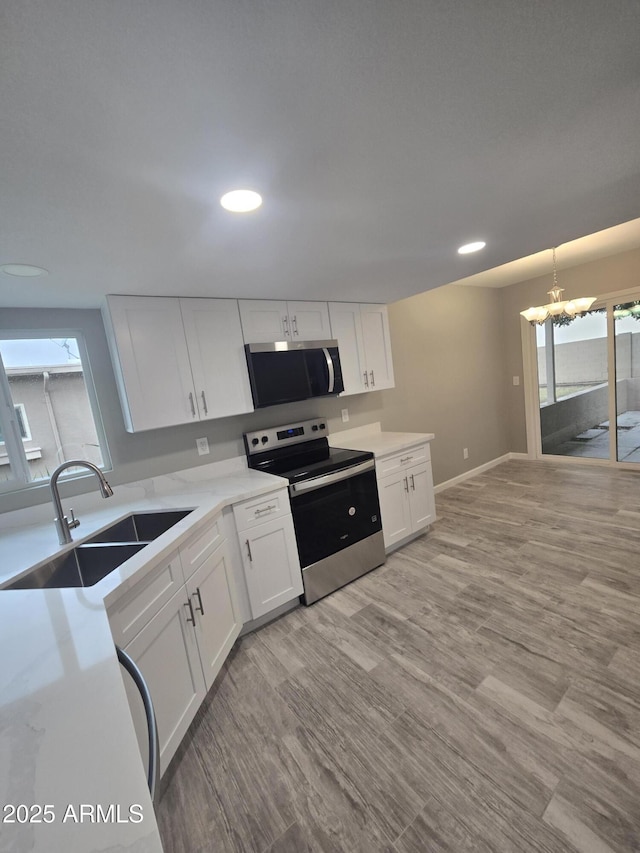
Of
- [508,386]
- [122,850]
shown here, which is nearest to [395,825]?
[122,850]

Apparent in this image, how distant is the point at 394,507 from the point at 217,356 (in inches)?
73.1

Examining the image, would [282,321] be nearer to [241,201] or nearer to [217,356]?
[217,356]

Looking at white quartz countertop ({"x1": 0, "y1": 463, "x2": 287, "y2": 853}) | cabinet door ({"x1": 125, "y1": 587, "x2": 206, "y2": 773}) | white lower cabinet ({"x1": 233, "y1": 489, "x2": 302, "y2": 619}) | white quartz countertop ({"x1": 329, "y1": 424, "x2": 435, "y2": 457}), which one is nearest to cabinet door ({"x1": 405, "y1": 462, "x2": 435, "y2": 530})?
white quartz countertop ({"x1": 329, "y1": 424, "x2": 435, "y2": 457})

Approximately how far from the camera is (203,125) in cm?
85

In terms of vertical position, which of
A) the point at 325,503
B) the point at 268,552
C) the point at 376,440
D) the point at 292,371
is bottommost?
the point at 268,552

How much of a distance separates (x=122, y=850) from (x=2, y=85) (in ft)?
4.27

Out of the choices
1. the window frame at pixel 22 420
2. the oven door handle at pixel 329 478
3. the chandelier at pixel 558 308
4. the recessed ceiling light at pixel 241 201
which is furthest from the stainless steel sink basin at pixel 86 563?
the chandelier at pixel 558 308

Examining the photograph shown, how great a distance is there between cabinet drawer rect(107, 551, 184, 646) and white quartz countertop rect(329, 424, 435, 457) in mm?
1660

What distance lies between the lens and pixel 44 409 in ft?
6.61

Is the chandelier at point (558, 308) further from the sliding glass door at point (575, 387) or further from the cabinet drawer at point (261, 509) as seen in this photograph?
the cabinet drawer at point (261, 509)

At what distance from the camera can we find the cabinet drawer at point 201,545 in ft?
5.20

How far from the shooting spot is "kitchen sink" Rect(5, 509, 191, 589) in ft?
4.71

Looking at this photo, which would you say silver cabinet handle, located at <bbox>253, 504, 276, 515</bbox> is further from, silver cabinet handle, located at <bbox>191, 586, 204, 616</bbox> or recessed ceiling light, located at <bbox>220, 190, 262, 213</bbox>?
recessed ceiling light, located at <bbox>220, 190, 262, 213</bbox>

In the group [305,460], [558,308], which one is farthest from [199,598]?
[558,308]
